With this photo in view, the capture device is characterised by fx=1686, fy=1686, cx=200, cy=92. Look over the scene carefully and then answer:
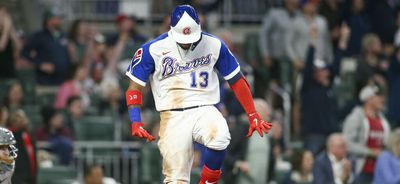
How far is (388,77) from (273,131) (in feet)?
12.6

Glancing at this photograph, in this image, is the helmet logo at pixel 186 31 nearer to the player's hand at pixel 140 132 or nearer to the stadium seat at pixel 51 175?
the player's hand at pixel 140 132

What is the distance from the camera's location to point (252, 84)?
2202cm

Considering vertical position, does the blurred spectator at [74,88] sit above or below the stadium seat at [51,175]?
above

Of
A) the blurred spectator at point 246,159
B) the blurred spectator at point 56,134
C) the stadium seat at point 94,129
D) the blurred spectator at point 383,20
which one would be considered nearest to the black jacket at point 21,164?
the blurred spectator at point 246,159

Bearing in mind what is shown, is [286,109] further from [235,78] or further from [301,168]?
[235,78]

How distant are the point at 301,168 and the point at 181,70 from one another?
16.4 ft

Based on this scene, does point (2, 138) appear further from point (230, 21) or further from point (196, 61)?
point (230, 21)

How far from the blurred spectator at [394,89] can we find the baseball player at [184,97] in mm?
9064

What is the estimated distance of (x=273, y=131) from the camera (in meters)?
20.8

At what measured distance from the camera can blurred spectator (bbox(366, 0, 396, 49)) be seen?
85.7ft

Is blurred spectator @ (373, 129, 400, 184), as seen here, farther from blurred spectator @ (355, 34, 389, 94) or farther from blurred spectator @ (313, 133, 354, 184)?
blurred spectator @ (355, 34, 389, 94)

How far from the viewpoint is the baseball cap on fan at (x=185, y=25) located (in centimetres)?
1430

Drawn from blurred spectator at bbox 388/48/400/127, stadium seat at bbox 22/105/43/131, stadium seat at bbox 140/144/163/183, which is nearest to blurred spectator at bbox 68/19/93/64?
stadium seat at bbox 22/105/43/131

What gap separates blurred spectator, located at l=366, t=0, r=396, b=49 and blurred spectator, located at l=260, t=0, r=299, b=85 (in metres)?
1.81
